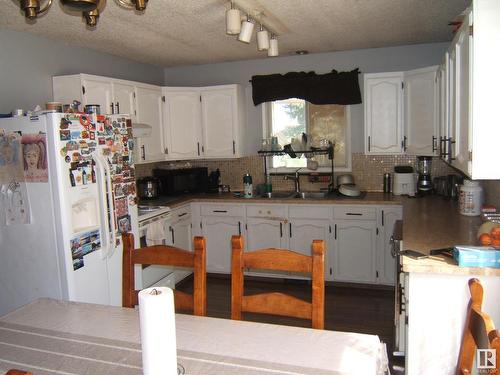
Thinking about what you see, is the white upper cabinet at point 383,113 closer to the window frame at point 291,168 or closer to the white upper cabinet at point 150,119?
the window frame at point 291,168

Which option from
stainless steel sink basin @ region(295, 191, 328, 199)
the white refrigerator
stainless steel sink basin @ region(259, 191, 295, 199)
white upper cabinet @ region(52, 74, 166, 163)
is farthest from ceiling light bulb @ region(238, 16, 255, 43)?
stainless steel sink basin @ region(295, 191, 328, 199)

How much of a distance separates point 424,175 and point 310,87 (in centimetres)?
145

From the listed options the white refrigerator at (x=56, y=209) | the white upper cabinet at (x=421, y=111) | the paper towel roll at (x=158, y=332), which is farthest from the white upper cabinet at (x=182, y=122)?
the paper towel roll at (x=158, y=332)

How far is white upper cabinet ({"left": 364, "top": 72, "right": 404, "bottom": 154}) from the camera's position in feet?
13.1

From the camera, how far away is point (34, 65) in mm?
3275

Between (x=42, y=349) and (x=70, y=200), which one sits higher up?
(x=70, y=200)

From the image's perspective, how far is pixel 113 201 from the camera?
2.96m

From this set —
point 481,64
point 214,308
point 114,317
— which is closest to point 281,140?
point 214,308

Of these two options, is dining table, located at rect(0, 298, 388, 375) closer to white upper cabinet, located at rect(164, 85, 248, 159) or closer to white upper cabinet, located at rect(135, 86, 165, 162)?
white upper cabinet, located at rect(135, 86, 165, 162)

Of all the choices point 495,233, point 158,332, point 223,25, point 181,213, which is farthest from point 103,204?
point 495,233

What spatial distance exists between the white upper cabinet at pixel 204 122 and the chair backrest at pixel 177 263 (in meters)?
2.68

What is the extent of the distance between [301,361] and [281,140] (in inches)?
142

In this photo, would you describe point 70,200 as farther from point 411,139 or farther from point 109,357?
point 411,139

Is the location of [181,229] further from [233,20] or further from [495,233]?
[495,233]
